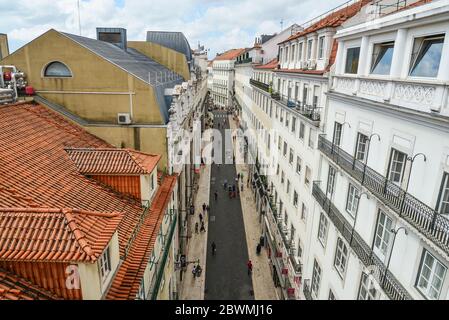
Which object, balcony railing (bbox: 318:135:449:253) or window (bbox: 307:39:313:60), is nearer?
balcony railing (bbox: 318:135:449:253)

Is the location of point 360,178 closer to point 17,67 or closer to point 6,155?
point 6,155

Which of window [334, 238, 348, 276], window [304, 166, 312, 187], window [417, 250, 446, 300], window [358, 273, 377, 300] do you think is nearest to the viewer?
window [417, 250, 446, 300]

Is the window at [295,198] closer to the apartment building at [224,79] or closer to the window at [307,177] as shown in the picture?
the window at [307,177]

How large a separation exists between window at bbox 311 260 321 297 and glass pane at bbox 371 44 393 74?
40.2 feet

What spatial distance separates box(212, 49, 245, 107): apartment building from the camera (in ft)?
367

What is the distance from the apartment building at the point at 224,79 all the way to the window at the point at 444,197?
324 ft

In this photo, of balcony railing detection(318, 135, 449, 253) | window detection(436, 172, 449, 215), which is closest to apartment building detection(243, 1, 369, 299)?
balcony railing detection(318, 135, 449, 253)

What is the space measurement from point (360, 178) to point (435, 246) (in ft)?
17.8

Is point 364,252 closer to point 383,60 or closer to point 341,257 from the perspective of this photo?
point 341,257

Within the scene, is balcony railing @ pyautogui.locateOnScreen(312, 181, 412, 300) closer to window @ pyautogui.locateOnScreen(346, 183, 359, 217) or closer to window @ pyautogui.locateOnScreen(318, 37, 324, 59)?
window @ pyautogui.locateOnScreen(346, 183, 359, 217)

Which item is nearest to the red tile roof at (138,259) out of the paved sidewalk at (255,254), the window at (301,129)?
the window at (301,129)

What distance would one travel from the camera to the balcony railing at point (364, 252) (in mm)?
11914

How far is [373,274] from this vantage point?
1352cm
